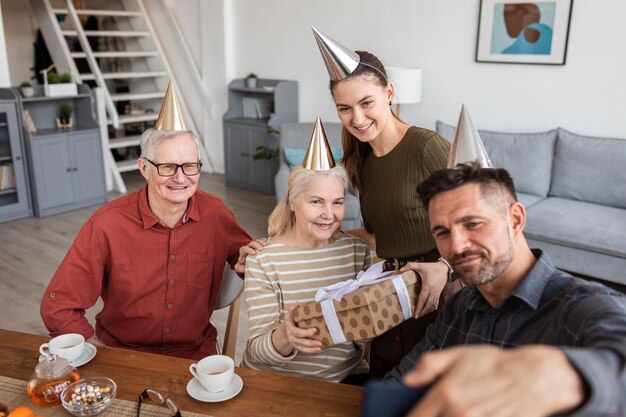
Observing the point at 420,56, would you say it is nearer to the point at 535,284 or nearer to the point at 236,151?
the point at 236,151

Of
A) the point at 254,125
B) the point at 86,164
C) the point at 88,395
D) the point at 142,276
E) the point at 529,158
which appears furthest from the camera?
the point at 254,125

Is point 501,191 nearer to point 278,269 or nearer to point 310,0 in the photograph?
point 278,269

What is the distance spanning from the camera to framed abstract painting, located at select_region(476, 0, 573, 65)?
170 inches

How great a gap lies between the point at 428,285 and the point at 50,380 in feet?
3.05

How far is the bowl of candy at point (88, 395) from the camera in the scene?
125cm

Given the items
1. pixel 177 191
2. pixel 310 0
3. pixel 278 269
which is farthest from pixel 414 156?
pixel 310 0

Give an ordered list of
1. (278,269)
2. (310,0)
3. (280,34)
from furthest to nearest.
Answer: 1. (280,34)
2. (310,0)
3. (278,269)

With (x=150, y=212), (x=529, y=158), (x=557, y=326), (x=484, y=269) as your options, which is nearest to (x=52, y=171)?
(x=150, y=212)

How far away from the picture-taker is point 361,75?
5.68 ft

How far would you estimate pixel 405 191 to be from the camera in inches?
69.1

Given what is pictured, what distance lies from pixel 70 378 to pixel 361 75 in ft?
3.79

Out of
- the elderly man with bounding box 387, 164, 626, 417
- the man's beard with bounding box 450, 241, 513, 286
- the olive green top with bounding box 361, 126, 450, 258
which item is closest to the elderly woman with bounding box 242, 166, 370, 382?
the olive green top with bounding box 361, 126, 450, 258

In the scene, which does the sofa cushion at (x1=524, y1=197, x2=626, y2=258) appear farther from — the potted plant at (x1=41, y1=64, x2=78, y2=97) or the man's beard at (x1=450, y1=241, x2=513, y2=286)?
the potted plant at (x1=41, y1=64, x2=78, y2=97)

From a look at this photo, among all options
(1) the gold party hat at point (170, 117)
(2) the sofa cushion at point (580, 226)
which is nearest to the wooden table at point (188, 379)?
(1) the gold party hat at point (170, 117)
